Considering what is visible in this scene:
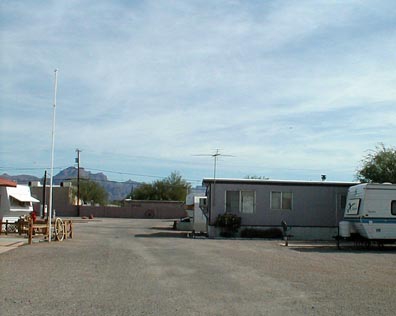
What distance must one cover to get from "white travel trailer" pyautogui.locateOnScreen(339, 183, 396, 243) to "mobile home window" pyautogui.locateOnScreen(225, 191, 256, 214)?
7.75 metres

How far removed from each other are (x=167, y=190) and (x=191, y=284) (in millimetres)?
83366

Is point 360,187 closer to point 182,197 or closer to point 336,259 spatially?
point 336,259

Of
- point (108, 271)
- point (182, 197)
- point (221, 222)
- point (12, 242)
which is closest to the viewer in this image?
point (108, 271)

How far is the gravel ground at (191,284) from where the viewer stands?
9.18m

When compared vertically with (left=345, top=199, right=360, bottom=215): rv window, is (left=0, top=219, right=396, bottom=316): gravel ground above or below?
below

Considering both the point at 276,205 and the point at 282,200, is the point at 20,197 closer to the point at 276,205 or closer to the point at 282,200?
the point at 276,205

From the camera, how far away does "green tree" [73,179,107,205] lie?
98.9 meters

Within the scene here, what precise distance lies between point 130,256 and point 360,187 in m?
12.0

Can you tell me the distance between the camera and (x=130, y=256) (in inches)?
708

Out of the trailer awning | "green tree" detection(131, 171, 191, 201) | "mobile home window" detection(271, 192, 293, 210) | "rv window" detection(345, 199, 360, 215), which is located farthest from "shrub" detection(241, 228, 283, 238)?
"green tree" detection(131, 171, 191, 201)

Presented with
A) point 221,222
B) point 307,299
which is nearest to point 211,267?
point 307,299

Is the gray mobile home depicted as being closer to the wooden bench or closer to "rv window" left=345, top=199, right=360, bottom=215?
the wooden bench

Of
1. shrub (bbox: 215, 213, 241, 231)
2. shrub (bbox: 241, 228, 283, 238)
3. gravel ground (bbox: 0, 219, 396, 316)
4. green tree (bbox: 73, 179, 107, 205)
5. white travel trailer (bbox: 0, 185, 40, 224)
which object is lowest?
gravel ground (bbox: 0, 219, 396, 316)

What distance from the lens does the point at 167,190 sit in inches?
3740
